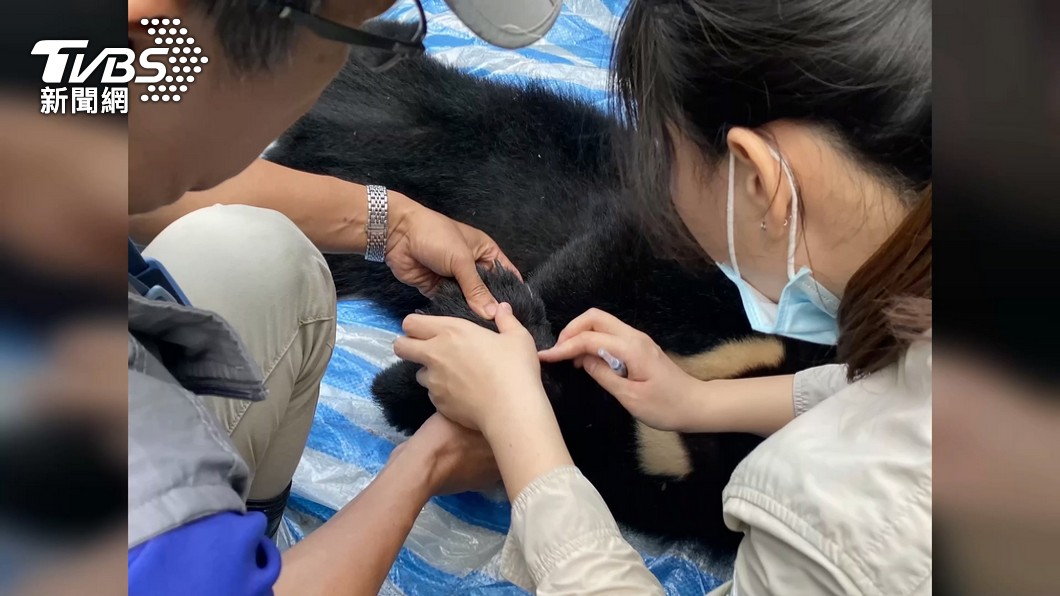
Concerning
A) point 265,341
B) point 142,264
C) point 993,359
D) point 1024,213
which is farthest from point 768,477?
point 142,264

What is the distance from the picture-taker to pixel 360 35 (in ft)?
2.49

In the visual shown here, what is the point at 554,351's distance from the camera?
33.1 inches

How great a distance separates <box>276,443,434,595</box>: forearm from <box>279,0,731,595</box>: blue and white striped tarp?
1.2 inches

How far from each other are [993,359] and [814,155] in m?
0.30

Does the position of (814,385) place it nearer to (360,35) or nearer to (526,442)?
(526,442)

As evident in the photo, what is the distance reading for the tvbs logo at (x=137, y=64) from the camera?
74 cm

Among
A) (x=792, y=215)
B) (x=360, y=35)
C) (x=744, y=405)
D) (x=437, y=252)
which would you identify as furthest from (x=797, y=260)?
(x=360, y=35)

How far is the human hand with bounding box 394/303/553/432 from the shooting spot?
0.81 meters

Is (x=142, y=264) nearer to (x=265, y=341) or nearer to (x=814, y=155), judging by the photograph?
(x=265, y=341)

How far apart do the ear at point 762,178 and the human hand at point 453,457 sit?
0.36 metres

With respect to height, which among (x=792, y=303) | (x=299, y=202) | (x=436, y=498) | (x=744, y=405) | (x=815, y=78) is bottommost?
(x=436, y=498)

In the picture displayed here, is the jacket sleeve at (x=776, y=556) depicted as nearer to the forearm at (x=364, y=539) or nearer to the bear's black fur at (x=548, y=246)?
the bear's black fur at (x=548, y=246)

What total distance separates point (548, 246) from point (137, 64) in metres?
0.44

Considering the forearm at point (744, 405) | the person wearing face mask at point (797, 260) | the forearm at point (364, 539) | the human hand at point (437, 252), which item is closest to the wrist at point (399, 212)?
the human hand at point (437, 252)
